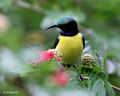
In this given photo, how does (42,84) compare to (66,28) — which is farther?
(66,28)

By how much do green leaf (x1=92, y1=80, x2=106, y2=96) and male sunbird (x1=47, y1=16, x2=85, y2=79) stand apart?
37.1 inches

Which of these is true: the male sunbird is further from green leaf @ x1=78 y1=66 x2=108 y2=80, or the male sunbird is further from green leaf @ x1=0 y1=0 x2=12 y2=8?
green leaf @ x1=0 y1=0 x2=12 y2=8

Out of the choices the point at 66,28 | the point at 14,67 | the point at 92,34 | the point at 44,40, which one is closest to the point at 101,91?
the point at 14,67

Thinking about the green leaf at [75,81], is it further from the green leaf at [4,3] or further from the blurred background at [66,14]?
the green leaf at [4,3]

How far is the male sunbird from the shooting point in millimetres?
2767

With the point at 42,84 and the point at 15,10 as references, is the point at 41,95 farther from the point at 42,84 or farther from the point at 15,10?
the point at 15,10

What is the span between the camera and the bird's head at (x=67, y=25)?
8.77 ft

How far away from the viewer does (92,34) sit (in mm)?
3879

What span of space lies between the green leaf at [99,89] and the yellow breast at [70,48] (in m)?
1.00

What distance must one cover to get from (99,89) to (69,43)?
1109mm

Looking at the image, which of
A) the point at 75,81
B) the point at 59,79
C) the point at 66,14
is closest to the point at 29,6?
the point at 66,14

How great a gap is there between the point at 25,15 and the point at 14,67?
3.49 metres

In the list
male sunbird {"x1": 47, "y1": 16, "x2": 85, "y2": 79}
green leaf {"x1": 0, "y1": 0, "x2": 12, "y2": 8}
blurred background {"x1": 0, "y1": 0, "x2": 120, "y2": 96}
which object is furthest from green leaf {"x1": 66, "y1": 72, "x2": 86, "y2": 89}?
green leaf {"x1": 0, "y1": 0, "x2": 12, "y2": 8}

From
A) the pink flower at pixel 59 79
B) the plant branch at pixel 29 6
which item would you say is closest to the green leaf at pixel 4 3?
the plant branch at pixel 29 6
